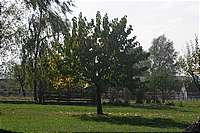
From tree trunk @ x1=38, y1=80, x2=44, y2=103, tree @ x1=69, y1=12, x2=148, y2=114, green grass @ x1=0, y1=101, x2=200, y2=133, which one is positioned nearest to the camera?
green grass @ x1=0, y1=101, x2=200, y2=133

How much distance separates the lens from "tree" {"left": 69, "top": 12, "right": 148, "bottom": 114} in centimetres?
3772

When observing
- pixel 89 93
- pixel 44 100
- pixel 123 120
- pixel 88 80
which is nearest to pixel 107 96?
pixel 89 93

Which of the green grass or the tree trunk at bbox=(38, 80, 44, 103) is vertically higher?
the tree trunk at bbox=(38, 80, 44, 103)

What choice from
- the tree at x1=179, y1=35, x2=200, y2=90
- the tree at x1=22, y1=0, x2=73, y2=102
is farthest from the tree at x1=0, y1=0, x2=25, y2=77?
the tree at x1=179, y1=35, x2=200, y2=90

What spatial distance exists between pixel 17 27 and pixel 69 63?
521cm

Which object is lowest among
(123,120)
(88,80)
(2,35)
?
(123,120)

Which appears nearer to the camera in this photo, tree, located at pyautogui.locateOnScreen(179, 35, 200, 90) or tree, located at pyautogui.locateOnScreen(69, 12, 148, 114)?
tree, located at pyautogui.locateOnScreen(69, 12, 148, 114)

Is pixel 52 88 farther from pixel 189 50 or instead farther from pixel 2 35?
pixel 2 35

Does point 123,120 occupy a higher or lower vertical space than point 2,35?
lower

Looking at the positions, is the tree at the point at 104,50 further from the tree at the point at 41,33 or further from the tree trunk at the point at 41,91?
the tree trunk at the point at 41,91

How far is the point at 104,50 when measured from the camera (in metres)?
37.8

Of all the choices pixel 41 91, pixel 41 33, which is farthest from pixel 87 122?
pixel 41 91

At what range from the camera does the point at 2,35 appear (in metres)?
36.7

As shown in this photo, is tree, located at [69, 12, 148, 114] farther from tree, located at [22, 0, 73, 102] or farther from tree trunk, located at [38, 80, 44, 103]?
tree trunk, located at [38, 80, 44, 103]
